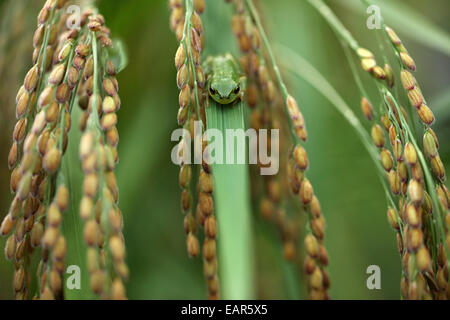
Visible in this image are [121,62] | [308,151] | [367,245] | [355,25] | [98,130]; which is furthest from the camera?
[355,25]

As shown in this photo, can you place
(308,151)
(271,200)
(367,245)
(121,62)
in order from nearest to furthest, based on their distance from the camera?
(121,62) < (271,200) < (308,151) < (367,245)

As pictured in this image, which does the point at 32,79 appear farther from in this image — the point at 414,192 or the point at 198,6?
the point at 414,192

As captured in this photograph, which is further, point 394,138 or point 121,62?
point 121,62

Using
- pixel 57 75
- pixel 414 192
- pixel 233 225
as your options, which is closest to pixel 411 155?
pixel 414 192

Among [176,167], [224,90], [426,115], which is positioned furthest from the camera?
[176,167]

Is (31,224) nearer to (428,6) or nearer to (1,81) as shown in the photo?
(1,81)

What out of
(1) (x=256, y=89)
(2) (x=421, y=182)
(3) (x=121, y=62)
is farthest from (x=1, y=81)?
(2) (x=421, y=182)
